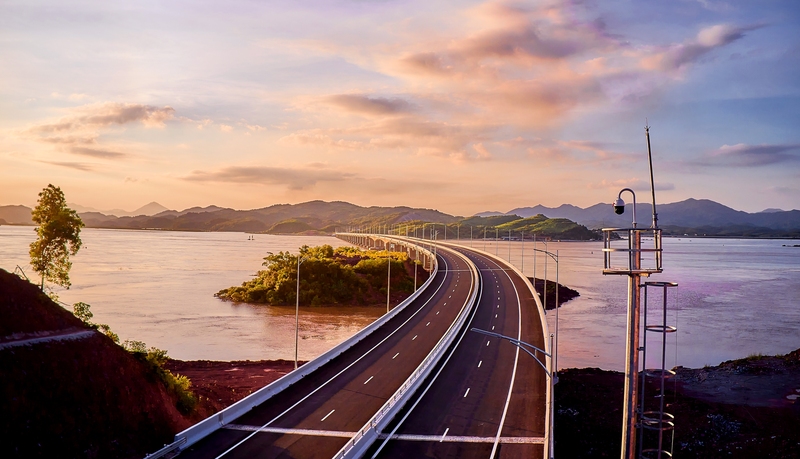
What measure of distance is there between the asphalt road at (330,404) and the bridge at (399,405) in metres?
0.05

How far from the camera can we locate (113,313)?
72.9 metres

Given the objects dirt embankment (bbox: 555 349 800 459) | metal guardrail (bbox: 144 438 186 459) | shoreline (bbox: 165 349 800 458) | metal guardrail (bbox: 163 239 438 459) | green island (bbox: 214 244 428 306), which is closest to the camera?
metal guardrail (bbox: 144 438 186 459)

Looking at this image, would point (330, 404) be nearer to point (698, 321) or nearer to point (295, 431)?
point (295, 431)

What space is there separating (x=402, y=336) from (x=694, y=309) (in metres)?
60.7

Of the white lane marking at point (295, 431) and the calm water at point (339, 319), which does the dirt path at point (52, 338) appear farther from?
the calm water at point (339, 319)

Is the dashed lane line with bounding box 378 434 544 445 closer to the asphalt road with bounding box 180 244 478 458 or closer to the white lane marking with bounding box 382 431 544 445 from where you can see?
the white lane marking with bounding box 382 431 544 445

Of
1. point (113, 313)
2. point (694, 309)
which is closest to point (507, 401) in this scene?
point (113, 313)

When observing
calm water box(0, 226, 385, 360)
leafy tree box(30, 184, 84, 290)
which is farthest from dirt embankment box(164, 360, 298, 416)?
leafy tree box(30, 184, 84, 290)

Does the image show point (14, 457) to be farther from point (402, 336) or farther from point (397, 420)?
point (402, 336)

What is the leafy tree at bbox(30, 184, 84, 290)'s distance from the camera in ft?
132

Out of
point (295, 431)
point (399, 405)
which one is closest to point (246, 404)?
point (295, 431)

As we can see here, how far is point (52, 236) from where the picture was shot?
4050 cm

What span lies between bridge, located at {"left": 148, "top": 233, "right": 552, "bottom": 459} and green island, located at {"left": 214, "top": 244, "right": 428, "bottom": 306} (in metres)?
41.4

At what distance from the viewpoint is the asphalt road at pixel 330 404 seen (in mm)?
24797
